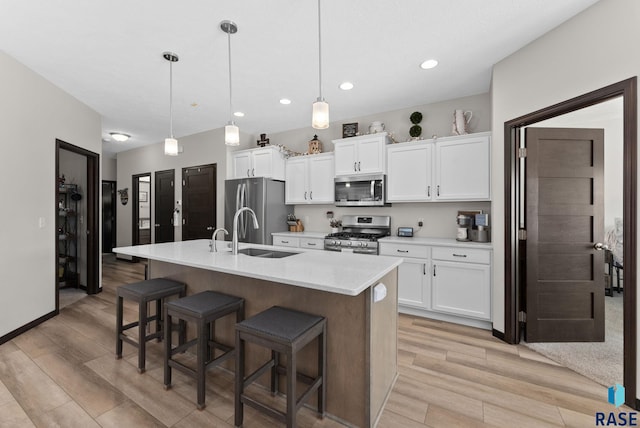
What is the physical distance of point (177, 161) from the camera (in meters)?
5.70

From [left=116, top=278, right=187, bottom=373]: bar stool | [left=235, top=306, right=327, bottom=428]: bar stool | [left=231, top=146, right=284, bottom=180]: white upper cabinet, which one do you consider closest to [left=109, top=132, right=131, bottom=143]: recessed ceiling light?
[left=231, top=146, right=284, bottom=180]: white upper cabinet

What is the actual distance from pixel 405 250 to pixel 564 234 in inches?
59.2

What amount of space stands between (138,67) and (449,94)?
3549 mm

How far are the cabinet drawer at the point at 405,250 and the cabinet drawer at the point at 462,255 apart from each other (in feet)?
0.35

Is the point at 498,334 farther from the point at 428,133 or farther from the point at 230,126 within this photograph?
the point at 230,126

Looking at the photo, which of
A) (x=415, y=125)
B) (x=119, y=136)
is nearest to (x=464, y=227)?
(x=415, y=125)

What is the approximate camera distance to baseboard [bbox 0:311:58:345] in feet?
8.65

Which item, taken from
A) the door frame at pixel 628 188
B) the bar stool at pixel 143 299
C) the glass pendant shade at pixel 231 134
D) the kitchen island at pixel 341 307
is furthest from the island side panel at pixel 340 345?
the door frame at pixel 628 188

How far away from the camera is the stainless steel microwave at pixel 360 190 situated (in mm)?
3807

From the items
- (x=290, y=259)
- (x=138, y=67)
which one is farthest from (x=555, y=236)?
(x=138, y=67)

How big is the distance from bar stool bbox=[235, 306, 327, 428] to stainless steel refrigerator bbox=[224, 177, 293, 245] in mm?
2695

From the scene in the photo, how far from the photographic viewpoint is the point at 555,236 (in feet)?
8.84

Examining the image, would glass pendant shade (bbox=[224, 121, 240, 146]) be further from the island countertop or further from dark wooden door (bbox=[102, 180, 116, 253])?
dark wooden door (bbox=[102, 180, 116, 253])

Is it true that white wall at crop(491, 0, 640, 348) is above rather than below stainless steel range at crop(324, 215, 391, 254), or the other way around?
above
